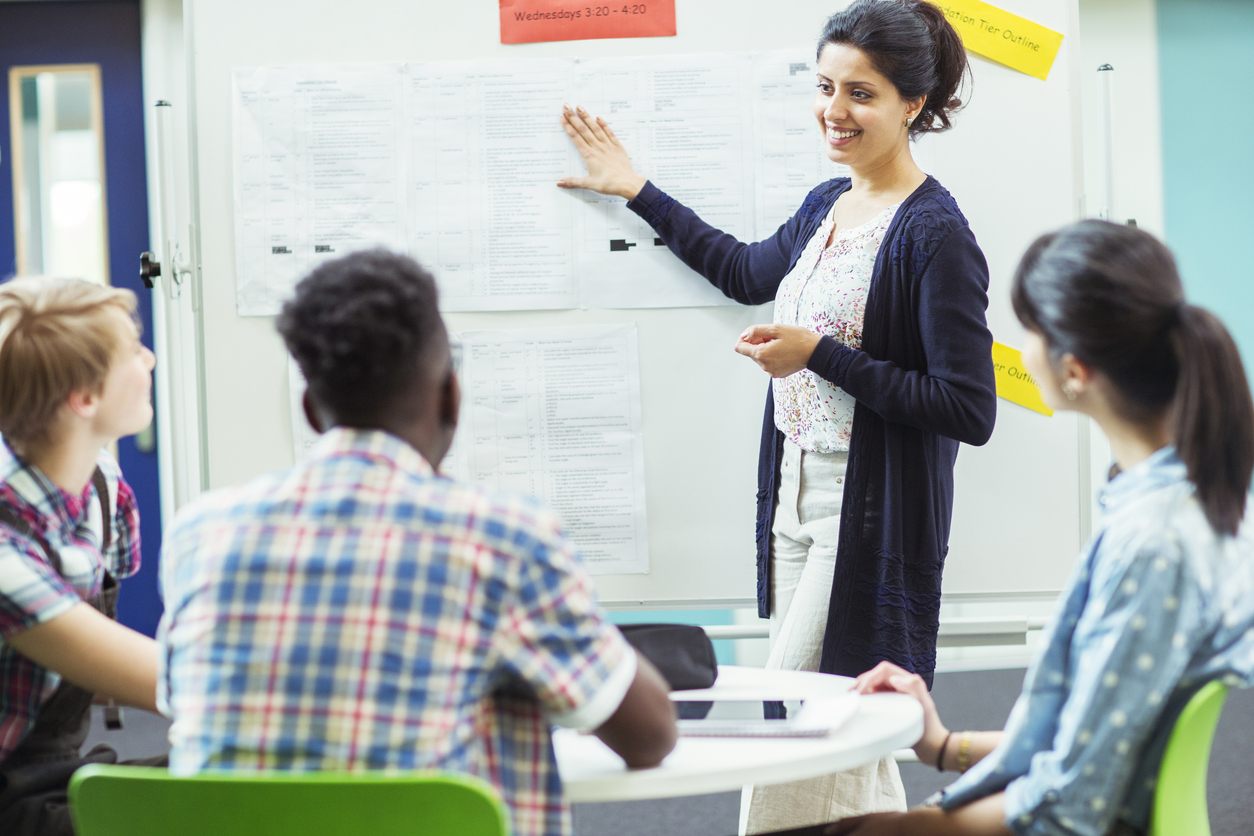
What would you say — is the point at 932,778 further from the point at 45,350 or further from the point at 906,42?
the point at 45,350

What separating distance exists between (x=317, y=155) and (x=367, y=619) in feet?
4.97

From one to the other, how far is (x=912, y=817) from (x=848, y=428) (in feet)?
2.67

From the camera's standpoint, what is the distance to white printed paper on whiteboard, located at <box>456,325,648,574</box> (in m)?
2.12

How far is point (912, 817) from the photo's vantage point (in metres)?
1.10

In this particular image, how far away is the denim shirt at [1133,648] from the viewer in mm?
933

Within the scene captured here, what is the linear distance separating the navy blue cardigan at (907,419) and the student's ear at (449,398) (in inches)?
34.8

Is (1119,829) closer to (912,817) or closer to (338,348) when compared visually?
(912,817)

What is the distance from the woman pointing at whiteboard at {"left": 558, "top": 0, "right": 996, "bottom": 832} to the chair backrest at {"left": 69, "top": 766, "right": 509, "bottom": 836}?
41.8 inches

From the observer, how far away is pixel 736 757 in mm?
1051

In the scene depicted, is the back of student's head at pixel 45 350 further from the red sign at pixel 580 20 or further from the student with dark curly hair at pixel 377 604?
the red sign at pixel 580 20

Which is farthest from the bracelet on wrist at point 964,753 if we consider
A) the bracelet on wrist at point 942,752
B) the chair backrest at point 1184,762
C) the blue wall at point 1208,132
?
the blue wall at point 1208,132

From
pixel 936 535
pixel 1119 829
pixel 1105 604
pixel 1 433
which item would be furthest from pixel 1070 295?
pixel 1 433

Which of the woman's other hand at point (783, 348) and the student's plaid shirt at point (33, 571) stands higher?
the woman's other hand at point (783, 348)

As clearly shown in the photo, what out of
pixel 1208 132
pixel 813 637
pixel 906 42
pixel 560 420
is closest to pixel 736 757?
pixel 813 637
